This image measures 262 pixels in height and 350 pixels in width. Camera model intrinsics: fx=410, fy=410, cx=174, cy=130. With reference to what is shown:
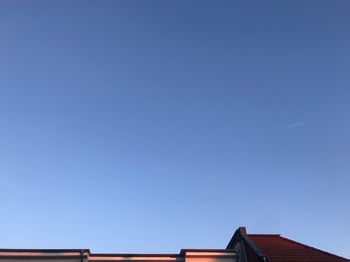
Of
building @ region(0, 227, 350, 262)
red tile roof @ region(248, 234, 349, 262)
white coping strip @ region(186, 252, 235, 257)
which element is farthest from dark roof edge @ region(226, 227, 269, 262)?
white coping strip @ region(186, 252, 235, 257)

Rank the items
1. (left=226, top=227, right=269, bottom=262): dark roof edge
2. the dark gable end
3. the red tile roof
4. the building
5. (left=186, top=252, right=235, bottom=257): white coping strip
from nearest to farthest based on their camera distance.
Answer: (left=226, top=227, right=269, bottom=262): dark roof edge < the building < the dark gable end < the red tile roof < (left=186, top=252, right=235, bottom=257): white coping strip

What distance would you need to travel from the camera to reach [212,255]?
21031 millimetres

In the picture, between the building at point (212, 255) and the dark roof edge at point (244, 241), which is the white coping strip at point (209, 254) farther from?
the dark roof edge at point (244, 241)

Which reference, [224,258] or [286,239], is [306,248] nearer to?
[286,239]

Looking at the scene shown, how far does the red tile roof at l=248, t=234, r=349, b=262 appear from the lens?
20.5 meters

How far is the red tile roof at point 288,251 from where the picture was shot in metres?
20.5

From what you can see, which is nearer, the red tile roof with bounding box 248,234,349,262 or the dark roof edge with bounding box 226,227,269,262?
the dark roof edge with bounding box 226,227,269,262

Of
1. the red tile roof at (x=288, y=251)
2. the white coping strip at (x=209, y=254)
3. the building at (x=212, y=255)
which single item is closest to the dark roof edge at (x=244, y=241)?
the building at (x=212, y=255)

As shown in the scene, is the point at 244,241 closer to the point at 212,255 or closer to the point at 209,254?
the point at 212,255

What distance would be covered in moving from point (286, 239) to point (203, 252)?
5.93m

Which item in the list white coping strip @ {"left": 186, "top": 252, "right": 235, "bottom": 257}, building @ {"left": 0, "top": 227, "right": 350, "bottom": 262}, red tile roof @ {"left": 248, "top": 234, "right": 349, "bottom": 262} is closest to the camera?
building @ {"left": 0, "top": 227, "right": 350, "bottom": 262}

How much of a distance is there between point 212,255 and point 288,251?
13.4ft

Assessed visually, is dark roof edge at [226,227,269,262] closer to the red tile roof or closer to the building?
the building

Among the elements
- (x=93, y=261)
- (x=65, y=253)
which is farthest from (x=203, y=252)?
(x=65, y=253)
